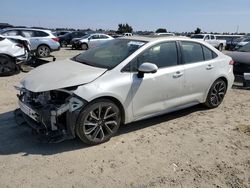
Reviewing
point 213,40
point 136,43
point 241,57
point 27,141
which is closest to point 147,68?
point 136,43

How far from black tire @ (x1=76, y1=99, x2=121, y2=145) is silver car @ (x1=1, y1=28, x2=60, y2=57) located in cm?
1349

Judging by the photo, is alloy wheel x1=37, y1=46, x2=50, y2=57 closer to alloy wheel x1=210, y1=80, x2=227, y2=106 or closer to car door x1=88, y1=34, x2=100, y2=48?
car door x1=88, y1=34, x2=100, y2=48

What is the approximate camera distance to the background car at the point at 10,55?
1068cm

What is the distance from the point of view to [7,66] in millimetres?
10758

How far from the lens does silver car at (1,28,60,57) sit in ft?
57.9

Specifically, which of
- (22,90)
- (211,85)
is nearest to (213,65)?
(211,85)

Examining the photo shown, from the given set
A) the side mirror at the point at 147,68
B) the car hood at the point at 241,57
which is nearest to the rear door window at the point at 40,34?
the car hood at the point at 241,57

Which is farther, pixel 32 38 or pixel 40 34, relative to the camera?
pixel 40 34

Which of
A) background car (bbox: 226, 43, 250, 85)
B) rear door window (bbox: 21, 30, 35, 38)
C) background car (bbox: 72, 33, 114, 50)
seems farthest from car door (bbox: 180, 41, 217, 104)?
background car (bbox: 72, 33, 114, 50)

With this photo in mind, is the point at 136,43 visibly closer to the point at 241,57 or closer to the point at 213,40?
the point at 241,57

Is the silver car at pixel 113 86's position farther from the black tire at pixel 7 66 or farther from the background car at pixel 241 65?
the black tire at pixel 7 66

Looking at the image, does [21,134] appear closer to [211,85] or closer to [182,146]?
[182,146]

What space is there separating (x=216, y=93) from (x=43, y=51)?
1319 cm

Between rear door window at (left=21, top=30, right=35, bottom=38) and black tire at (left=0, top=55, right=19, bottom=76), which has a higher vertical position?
rear door window at (left=21, top=30, right=35, bottom=38)
